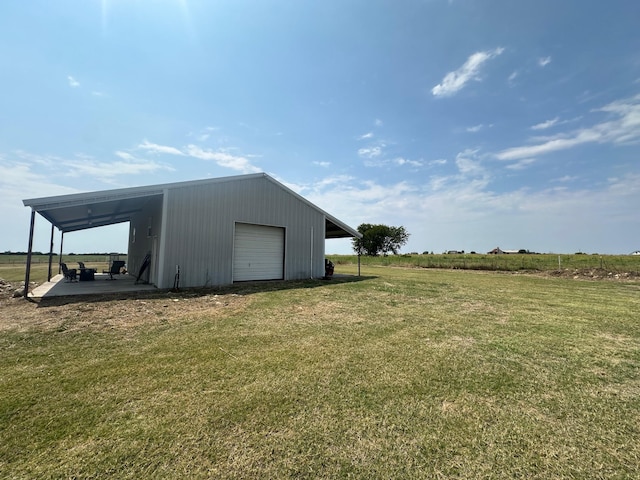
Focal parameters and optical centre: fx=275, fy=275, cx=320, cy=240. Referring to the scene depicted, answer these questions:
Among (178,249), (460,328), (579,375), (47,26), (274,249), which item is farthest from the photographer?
(274,249)

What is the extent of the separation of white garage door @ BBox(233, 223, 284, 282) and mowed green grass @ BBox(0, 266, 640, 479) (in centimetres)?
598

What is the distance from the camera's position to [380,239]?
Answer: 68.4m

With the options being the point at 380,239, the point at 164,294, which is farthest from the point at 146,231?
the point at 380,239

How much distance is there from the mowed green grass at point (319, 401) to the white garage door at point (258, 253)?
598 centimetres

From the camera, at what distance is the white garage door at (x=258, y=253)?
36.2 feet

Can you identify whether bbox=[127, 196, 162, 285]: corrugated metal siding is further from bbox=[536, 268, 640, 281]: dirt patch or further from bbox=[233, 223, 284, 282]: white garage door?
bbox=[536, 268, 640, 281]: dirt patch

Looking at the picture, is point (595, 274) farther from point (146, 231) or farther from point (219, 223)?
point (146, 231)

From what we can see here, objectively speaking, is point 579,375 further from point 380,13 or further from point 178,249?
point 380,13

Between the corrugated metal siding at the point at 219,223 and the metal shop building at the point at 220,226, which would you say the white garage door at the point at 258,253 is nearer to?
the metal shop building at the point at 220,226

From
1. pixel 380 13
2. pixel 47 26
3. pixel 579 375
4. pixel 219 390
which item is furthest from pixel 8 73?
pixel 579 375

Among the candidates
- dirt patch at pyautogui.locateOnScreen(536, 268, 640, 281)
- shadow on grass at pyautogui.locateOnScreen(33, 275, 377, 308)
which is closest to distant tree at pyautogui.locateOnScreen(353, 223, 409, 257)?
dirt patch at pyautogui.locateOnScreen(536, 268, 640, 281)

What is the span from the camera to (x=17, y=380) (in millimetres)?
2984

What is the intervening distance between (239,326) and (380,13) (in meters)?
11.3

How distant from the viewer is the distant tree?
223 feet
